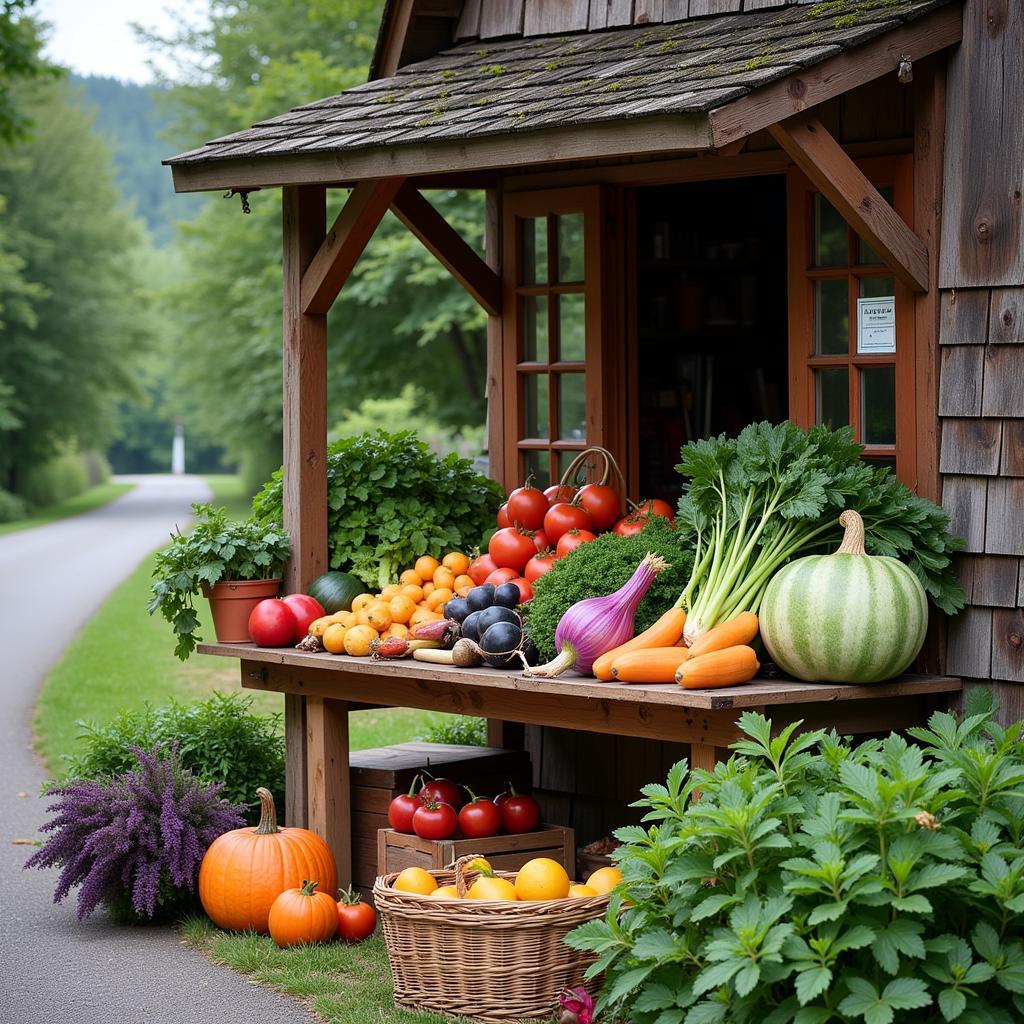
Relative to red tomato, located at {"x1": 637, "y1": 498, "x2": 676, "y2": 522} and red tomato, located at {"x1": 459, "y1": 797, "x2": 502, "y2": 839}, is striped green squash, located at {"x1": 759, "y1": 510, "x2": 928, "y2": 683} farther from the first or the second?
red tomato, located at {"x1": 459, "y1": 797, "x2": 502, "y2": 839}

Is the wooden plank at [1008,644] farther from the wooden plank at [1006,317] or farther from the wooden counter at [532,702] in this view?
the wooden plank at [1006,317]

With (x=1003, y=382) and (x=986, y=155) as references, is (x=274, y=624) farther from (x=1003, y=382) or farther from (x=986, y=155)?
(x=986, y=155)

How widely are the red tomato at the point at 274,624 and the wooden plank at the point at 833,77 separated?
275 centimetres

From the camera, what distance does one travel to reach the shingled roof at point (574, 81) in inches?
205

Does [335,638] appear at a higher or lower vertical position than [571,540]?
lower

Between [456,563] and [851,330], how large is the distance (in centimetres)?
190

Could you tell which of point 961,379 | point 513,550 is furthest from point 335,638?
point 961,379

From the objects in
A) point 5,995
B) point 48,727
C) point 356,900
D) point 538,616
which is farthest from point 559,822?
point 48,727

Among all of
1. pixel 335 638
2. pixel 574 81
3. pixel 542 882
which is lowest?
pixel 542 882

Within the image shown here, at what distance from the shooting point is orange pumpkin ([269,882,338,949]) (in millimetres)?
6023

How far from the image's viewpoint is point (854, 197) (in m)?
5.44

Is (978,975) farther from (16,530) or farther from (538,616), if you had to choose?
(16,530)

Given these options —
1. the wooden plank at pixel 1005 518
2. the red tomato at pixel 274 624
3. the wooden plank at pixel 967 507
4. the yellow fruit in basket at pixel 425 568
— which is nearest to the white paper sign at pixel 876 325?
the wooden plank at pixel 967 507

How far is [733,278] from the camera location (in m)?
9.10
